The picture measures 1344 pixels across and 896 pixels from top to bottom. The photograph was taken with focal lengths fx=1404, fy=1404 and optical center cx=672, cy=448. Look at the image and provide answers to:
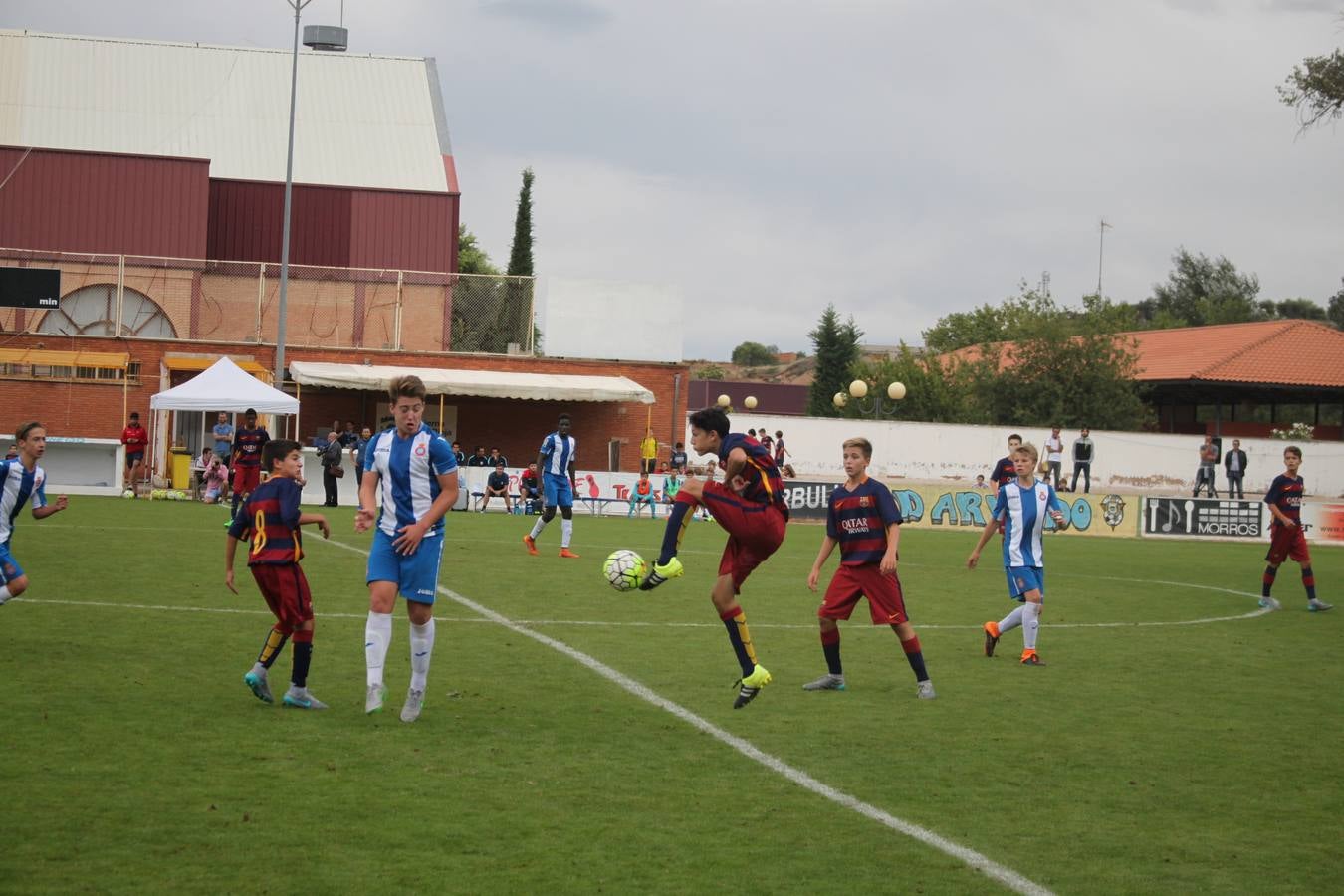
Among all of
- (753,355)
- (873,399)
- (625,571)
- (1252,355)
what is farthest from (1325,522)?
(753,355)

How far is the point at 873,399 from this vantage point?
70.4 meters

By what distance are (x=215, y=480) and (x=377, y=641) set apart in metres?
27.0

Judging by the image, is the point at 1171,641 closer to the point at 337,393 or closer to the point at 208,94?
the point at 337,393

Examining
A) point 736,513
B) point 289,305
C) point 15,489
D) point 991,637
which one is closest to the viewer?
point 736,513

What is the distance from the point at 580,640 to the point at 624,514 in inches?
934

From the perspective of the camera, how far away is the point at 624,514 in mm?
37000

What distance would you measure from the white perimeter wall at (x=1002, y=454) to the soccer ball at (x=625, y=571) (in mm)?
41022

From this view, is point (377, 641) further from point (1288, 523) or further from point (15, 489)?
point (1288, 523)

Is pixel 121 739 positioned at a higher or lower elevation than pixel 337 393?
lower

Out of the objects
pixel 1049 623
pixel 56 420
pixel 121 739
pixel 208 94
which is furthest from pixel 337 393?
pixel 121 739

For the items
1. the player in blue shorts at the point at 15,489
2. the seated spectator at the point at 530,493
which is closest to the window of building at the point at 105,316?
the seated spectator at the point at 530,493

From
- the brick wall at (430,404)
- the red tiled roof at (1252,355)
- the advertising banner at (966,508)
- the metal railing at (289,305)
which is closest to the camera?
the advertising banner at (966,508)

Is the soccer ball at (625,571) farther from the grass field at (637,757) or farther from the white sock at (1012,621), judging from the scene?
the white sock at (1012,621)

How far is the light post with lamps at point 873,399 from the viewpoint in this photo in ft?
170
